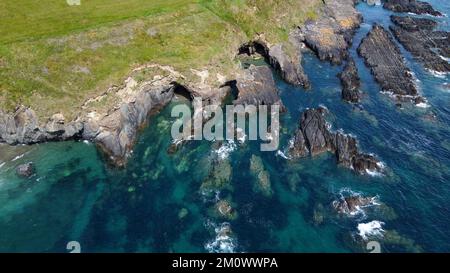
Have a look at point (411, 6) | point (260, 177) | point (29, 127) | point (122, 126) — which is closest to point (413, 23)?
point (411, 6)

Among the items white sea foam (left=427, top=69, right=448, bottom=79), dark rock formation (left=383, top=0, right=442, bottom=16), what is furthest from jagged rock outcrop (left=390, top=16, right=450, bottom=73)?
dark rock formation (left=383, top=0, right=442, bottom=16)

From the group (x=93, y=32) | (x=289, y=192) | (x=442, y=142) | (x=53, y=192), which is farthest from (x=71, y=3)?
(x=442, y=142)

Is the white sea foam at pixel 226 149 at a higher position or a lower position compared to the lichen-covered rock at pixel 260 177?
higher

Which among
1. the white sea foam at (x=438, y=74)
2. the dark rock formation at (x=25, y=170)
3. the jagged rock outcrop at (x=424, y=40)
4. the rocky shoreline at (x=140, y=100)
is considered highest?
the rocky shoreline at (x=140, y=100)

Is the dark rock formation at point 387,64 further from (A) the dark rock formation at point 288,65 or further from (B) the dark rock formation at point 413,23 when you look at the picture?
(A) the dark rock formation at point 288,65

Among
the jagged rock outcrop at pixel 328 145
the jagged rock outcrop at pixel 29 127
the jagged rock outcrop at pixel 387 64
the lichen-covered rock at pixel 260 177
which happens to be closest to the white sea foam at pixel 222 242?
the lichen-covered rock at pixel 260 177

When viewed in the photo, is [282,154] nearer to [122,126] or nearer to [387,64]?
[122,126]
